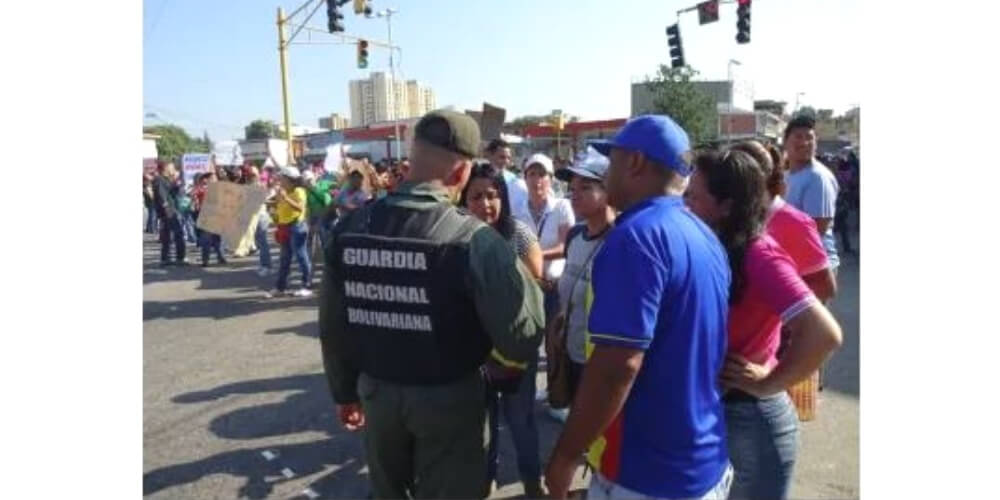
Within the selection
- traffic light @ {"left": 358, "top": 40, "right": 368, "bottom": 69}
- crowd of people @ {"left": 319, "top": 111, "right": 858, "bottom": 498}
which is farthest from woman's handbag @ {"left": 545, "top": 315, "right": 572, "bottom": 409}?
traffic light @ {"left": 358, "top": 40, "right": 368, "bottom": 69}

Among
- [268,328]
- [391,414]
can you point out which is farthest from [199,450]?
[268,328]

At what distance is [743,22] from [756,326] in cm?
1682

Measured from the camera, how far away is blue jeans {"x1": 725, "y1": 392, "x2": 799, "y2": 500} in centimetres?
219

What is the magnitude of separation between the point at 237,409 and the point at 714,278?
4.40 meters

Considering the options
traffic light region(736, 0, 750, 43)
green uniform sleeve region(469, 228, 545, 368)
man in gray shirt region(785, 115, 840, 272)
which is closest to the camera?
green uniform sleeve region(469, 228, 545, 368)

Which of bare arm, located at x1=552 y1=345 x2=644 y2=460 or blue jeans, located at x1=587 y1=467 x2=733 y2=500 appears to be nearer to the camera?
bare arm, located at x1=552 y1=345 x2=644 y2=460

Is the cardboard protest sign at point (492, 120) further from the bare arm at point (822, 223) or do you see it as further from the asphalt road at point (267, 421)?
the bare arm at point (822, 223)

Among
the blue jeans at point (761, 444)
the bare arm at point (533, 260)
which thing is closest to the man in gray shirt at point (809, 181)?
the bare arm at point (533, 260)

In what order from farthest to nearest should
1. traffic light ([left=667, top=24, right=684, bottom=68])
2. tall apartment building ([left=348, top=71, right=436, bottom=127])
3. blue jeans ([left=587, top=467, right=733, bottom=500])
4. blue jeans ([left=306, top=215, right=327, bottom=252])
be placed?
tall apartment building ([left=348, top=71, right=436, bottom=127])
traffic light ([left=667, top=24, right=684, bottom=68])
blue jeans ([left=306, top=215, right=327, bottom=252])
blue jeans ([left=587, top=467, right=733, bottom=500])

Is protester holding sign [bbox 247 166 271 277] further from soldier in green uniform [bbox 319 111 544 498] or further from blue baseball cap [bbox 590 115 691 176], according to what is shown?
blue baseball cap [bbox 590 115 691 176]

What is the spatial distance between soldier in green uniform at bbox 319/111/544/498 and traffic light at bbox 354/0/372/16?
13.7 meters

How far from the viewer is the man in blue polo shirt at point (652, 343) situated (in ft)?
5.45

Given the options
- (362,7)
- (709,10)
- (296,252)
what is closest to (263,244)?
A: (296,252)

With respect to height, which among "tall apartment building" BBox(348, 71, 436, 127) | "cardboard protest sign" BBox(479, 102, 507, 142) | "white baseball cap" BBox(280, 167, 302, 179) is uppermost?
"tall apartment building" BBox(348, 71, 436, 127)
